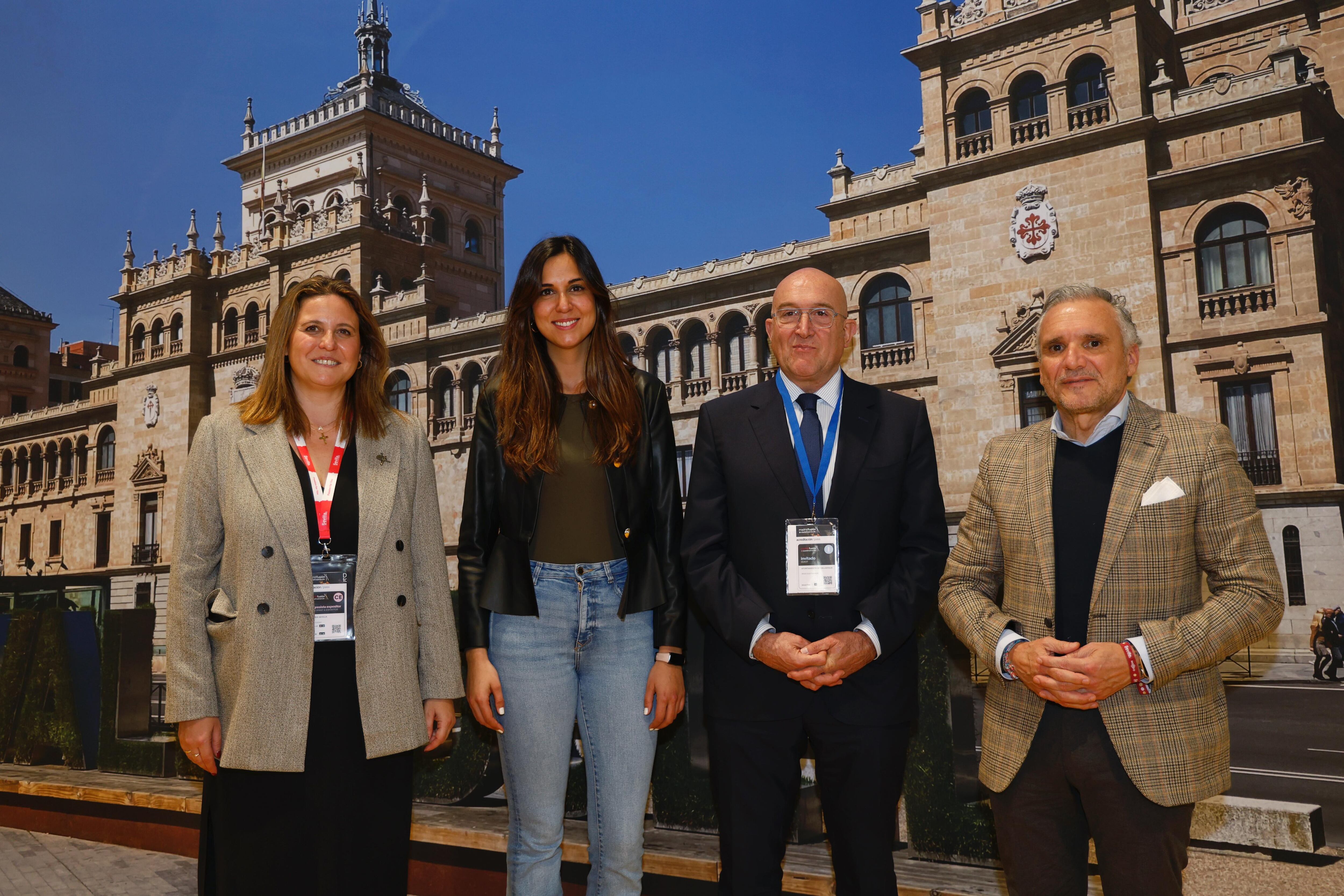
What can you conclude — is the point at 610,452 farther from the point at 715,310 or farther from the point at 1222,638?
the point at 715,310

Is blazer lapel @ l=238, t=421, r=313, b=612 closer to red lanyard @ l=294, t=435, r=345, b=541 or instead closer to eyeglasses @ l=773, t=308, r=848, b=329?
red lanyard @ l=294, t=435, r=345, b=541

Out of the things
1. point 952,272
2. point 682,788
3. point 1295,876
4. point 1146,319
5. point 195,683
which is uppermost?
point 952,272

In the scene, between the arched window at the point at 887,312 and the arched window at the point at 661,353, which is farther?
the arched window at the point at 661,353

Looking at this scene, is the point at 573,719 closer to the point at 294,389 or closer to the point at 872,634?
the point at 872,634

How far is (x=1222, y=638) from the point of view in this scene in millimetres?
1719

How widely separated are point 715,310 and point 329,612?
1151 cm

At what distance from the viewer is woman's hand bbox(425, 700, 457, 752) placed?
222 centimetres

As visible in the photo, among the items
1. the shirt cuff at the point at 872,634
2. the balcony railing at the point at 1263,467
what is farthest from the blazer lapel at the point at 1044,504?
the balcony railing at the point at 1263,467

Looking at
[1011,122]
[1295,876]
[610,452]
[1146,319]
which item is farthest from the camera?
[1011,122]

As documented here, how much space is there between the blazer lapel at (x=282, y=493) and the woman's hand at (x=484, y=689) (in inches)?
15.9

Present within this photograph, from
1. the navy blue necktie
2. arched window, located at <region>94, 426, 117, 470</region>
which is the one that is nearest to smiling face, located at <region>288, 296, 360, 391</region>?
the navy blue necktie

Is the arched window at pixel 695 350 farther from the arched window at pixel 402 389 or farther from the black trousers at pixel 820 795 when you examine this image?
the black trousers at pixel 820 795

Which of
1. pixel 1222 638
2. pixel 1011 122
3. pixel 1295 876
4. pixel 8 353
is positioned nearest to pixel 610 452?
pixel 1222 638

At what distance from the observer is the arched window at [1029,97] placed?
11.1 meters
